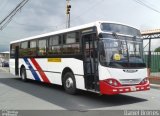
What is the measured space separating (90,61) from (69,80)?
185cm

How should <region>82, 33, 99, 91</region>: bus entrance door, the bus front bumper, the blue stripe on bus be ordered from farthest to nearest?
the blue stripe on bus → <region>82, 33, 99, 91</region>: bus entrance door → the bus front bumper

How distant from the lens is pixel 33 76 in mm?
16641

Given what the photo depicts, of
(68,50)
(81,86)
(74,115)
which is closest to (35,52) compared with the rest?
(68,50)

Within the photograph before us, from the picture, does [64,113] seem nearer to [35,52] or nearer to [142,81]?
[142,81]

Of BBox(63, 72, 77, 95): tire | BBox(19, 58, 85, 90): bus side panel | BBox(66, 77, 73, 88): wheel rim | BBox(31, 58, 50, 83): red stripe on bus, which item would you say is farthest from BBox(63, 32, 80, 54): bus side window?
BBox(31, 58, 50, 83): red stripe on bus

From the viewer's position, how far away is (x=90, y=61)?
10.9 m

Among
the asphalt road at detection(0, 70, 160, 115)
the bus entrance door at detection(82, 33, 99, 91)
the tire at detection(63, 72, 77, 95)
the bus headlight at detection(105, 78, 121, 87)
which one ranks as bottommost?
the asphalt road at detection(0, 70, 160, 115)

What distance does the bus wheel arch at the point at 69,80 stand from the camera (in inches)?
476

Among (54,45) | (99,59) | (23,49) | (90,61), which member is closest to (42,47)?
(54,45)

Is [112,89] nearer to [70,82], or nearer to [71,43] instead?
[70,82]

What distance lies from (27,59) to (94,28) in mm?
7815

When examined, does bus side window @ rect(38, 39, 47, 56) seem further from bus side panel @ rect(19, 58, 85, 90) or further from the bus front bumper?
the bus front bumper

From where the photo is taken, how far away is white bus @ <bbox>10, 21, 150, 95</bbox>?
9.99 m

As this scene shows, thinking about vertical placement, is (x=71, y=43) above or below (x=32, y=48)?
above
